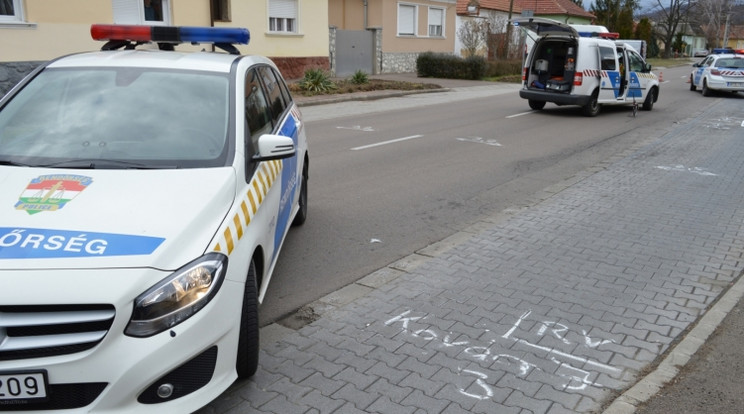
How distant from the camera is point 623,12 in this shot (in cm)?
6862

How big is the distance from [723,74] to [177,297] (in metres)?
27.6

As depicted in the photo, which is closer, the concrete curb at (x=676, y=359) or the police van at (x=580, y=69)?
the concrete curb at (x=676, y=359)

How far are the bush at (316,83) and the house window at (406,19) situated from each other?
1403cm

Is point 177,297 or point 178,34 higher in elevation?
point 178,34

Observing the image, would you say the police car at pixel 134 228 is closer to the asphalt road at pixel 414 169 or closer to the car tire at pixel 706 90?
the asphalt road at pixel 414 169

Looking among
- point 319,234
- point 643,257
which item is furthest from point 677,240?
point 319,234

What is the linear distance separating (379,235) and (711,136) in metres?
10.9

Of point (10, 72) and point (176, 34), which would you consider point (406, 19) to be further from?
point (176, 34)

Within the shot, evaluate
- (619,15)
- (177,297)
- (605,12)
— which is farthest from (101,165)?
(605,12)

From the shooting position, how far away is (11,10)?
17.2 meters

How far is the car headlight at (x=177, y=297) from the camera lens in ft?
9.50

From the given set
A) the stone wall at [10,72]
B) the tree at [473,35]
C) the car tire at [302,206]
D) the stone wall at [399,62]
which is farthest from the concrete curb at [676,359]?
the tree at [473,35]

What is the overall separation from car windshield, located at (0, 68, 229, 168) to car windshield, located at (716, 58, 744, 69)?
2667 cm

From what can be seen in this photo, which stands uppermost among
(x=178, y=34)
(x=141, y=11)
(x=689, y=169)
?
(x=141, y=11)
